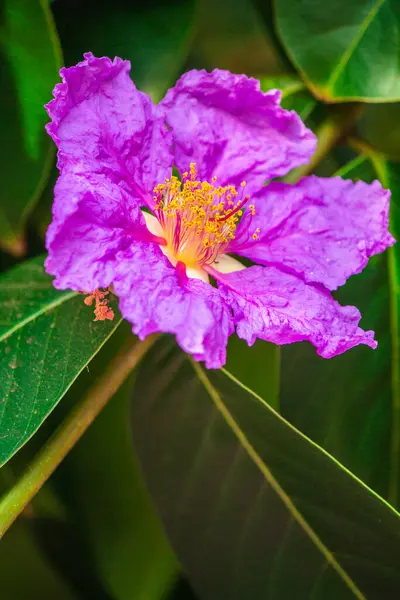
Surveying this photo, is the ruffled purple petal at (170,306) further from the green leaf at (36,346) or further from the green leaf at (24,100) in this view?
the green leaf at (24,100)

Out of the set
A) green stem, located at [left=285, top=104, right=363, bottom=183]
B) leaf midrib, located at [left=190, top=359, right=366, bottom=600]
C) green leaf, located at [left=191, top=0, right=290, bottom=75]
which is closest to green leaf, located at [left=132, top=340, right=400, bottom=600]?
leaf midrib, located at [left=190, top=359, right=366, bottom=600]

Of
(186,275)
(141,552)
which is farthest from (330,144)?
(141,552)

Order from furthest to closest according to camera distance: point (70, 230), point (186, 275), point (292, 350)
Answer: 1. point (292, 350)
2. point (186, 275)
3. point (70, 230)

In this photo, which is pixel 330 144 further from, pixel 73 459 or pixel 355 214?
pixel 73 459

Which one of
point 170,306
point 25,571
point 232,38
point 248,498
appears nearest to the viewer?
point 170,306

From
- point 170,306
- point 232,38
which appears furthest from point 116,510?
point 232,38

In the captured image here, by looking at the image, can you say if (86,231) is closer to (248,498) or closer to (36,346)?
(36,346)

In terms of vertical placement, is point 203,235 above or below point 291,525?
above

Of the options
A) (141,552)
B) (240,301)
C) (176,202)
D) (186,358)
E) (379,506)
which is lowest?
(141,552)
